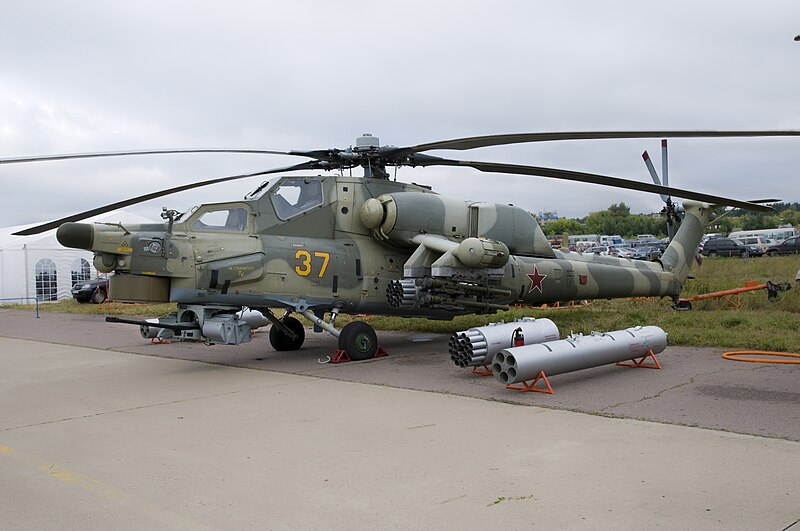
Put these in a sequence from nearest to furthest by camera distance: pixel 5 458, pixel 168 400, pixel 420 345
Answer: pixel 5 458
pixel 168 400
pixel 420 345

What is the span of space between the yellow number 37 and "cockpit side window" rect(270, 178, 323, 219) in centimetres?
74

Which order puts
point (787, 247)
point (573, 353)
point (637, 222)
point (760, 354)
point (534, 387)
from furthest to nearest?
point (637, 222), point (787, 247), point (760, 354), point (573, 353), point (534, 387)

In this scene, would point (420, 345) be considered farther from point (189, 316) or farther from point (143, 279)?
point (143, 279)

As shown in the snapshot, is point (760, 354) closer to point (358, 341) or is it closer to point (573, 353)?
point (573, 353)

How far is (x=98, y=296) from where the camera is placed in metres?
29.4

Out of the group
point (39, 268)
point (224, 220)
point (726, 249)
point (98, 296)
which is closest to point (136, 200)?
point (224, 220)

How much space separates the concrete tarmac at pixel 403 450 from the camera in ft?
13.8

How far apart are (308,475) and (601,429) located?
2.81m

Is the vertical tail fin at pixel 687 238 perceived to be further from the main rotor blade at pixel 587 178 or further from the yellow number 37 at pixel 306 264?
the yellow number 37 at pixel 306 264

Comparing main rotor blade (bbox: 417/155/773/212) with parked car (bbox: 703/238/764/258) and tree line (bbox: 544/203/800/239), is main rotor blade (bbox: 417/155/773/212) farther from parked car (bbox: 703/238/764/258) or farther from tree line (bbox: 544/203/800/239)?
tree line (bbox: 544/203/800/239)

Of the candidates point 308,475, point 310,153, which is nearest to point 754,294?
point 310,153

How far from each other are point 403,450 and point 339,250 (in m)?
6.35

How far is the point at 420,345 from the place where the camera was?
13.3 m

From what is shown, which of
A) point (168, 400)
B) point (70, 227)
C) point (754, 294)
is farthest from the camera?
point (754, 294)
